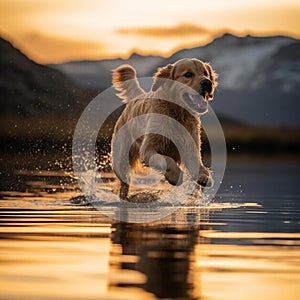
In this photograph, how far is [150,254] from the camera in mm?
9359

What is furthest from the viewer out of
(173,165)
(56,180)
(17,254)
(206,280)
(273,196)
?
(56,180)

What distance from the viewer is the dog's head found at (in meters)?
14.8

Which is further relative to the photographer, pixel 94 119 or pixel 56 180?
pixel 56 180

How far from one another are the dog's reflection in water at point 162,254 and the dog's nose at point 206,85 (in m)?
3.08

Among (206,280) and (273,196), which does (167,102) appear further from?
(206,280)

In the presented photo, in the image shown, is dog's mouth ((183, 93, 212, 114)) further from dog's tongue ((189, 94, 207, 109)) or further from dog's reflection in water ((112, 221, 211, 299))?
dog's reflection in water ((112, 221, 211, 299))

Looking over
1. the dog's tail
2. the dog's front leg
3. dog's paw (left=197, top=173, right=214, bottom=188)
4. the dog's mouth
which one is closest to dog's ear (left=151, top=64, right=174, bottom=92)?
the dog's mouth

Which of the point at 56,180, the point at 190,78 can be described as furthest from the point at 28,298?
the point at 56,180

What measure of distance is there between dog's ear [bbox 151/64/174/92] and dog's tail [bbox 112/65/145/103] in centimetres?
131

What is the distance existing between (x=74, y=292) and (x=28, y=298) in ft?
1.14

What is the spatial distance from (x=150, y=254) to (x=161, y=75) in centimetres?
621

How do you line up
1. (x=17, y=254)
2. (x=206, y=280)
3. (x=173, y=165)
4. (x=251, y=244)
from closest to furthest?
(x=206, y=280), (x=17, y=254), (x=251, y=244), (x=173, y=165)

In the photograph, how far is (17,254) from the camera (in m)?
A: 9.27

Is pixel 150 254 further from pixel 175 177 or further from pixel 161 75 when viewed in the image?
pixel 161 75
